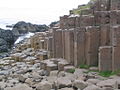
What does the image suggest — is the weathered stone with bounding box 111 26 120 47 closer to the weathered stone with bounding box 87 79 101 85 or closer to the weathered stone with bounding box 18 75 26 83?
the weathered stone with bounding box 87 79 101 85

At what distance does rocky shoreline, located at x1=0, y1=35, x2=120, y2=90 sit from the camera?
39.8 feet

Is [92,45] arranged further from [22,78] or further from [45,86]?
[22,78]

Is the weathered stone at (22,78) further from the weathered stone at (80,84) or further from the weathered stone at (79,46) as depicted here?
the weathered stone at (80,84)

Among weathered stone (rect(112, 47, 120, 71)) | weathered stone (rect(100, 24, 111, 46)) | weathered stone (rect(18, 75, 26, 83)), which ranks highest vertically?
weathered stone (rect(100, 24, 111, 46))

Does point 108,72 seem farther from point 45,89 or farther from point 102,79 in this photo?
point 45,89

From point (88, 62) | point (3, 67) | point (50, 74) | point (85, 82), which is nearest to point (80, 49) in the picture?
point (88, 62)

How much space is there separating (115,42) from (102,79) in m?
1.82

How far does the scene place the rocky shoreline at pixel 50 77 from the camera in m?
12.1

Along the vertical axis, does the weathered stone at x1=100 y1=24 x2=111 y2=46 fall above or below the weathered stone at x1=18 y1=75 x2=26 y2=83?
above

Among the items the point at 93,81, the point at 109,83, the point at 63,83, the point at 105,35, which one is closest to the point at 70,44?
the point at 105,35

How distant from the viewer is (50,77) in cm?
1473

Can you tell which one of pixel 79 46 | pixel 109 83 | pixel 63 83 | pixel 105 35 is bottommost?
pixel 63 83

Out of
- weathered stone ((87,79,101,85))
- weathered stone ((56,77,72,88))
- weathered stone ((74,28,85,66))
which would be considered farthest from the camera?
weathered stone ((74,28,85,66))

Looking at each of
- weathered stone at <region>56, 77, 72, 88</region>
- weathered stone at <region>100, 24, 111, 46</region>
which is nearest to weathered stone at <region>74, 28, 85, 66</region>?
weathered stone at <region>100, 24, 111, 46</region>
